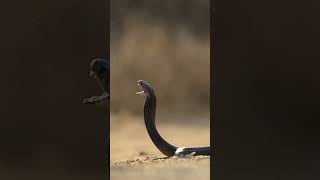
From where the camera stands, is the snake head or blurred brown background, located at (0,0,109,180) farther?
the snake head

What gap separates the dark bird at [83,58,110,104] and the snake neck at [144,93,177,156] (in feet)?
4.40

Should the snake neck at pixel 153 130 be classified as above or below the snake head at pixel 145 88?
below

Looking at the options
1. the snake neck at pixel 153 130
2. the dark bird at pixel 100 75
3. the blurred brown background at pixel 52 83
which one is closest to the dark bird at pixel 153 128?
the snake neck at pixel 153 130

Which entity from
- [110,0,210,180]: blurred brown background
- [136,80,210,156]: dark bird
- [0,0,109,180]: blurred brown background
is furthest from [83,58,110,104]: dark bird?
[136,80,210,156]: dark bird

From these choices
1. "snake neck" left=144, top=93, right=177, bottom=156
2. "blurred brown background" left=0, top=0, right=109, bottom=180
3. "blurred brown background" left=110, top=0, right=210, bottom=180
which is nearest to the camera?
"blurred brown background" left=0, top=0, right=109, bottom=180

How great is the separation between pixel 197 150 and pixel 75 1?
231cm

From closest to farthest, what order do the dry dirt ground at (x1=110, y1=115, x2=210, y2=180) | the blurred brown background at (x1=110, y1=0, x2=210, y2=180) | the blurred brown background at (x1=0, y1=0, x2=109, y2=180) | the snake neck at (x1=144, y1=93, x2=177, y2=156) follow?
the blurred brown background at (x1=0, y1=0, x2=109, y2=180)
the dry dirt ground at (x1=110, y1=115, x2=210, y2=180)
the blurred brown background at (x1=110, y1=0, x2=210, y2=180)
the snake neck at (x1=144, y1=93, x2=177, y2=156)

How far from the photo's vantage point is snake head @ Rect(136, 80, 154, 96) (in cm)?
696

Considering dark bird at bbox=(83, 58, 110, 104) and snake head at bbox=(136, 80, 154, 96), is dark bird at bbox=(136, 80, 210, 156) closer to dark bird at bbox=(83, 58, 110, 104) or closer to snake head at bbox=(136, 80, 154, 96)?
snake head at bbox=(136, 80, 154, 96)

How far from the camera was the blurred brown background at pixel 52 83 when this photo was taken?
5.52 m

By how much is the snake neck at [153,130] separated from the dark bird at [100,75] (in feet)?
4.40

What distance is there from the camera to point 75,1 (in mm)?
5504

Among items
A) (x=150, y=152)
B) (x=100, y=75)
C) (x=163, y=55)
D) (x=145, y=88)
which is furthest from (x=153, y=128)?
(x=100, y=75)

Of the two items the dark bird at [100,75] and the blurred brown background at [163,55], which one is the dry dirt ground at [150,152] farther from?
the dark bird at [100,75]
